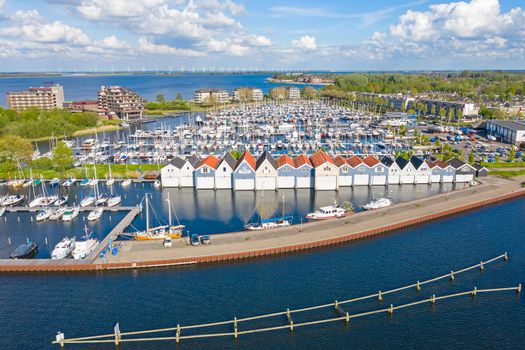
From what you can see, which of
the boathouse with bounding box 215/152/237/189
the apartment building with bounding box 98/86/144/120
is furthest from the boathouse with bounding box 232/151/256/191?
the apartment building with bounding box 98/86/144/120

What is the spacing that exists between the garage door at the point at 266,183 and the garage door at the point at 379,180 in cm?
1166

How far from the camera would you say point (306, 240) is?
30.6m

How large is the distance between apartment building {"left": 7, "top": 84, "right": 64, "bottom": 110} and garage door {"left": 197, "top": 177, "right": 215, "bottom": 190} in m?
82.9

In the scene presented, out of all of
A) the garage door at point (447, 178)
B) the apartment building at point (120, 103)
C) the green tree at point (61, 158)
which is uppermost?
the apartment building at point (120, 103)

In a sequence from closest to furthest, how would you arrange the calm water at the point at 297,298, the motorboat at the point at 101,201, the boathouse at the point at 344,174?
1. the calm water at the point at 297,298
2. the motorboat at the point at 101,201
3. the boathouse at the point at 344,174

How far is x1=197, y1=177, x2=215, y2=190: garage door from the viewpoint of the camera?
144 ft

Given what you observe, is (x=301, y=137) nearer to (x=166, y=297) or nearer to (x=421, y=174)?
(x=421, y=174)

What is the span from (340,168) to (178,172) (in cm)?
1860

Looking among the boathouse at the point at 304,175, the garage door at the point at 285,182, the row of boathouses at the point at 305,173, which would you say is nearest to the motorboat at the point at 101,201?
the row of boathouses at the point at 305,173

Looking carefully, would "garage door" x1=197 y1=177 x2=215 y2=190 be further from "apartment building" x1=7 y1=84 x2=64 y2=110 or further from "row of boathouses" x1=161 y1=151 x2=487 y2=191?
"apartment building" x1=7 y1=84 x2=64 y2=110

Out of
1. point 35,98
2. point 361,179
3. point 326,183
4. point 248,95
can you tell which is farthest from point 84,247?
point 248,95

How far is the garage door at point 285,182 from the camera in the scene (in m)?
43.9

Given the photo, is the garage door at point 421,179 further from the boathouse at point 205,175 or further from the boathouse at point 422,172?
the boathouse at point 205,175

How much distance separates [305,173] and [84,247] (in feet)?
78.5
